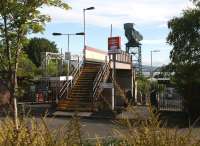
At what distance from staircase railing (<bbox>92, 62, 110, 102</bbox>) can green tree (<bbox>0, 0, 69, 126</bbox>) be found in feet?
75.1

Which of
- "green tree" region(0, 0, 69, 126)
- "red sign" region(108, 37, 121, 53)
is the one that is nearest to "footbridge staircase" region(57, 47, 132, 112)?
"red sign" region(108, 37, 121, 53)

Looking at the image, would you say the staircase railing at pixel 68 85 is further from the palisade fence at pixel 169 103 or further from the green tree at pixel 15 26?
the green tree at pixel 15 26

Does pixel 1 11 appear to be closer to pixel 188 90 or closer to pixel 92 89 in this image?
pixel 188 90

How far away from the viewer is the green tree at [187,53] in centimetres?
2889

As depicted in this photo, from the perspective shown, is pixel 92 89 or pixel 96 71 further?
pixel 96 71

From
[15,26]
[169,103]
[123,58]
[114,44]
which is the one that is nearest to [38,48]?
[123,58]

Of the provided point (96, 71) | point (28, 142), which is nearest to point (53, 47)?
point (96, 71)

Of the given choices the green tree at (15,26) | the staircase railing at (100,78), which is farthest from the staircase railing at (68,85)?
the green tree at (15,26)

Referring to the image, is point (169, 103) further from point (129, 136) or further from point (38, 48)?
point (38, 48)

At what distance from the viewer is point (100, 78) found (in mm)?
35844

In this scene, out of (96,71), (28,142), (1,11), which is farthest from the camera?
(96,71)

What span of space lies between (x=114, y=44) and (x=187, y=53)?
5046mm

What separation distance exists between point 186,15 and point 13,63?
73.0 ft

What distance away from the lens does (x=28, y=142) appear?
4.46 m
